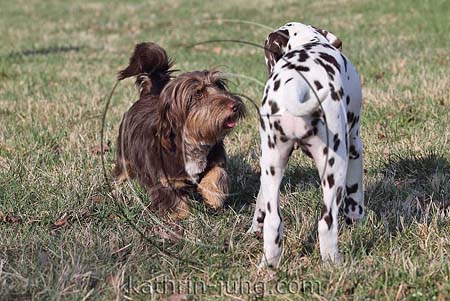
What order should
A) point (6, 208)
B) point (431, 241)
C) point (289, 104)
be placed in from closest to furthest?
point (289, 104) → point (431, 241) → point (6, 208)

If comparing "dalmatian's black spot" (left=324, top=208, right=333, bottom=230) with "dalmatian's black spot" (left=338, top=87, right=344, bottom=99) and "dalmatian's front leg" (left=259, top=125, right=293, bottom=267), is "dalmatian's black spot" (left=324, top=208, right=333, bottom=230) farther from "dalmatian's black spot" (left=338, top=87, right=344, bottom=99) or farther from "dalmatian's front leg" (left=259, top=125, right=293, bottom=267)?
"dalmatian's black spot" (left=338, top=87, right=344, bottom=99)

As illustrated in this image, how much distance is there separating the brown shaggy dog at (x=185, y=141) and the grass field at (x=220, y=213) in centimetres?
20

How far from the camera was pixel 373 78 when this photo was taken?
10.2m

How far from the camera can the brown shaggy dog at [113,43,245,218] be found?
5.20 meters

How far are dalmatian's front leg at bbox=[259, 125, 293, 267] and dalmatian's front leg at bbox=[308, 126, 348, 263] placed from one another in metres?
0.17

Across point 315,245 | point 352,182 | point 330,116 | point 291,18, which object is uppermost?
point 330,116

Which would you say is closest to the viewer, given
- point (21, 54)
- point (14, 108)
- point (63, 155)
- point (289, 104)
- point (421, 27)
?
point (289, 104)

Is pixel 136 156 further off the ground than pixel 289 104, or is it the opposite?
pixel 289 104

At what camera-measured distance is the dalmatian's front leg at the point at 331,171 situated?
153 inches

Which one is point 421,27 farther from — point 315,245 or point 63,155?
point 315,245

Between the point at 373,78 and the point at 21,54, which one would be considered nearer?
the point at 373,78

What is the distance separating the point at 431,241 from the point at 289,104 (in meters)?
1.47

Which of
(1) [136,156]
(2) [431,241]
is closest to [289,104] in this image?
(2) [431,241]

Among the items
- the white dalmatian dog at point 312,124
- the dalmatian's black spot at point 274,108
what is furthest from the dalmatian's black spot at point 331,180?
the dalmatian's black spot at point 274,108
